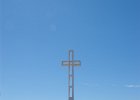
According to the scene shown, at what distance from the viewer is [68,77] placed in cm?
2553

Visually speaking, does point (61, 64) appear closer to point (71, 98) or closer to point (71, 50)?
point (71, 50)

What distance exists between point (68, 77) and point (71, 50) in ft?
8.05

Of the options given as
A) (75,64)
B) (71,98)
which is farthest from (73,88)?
(75,64)

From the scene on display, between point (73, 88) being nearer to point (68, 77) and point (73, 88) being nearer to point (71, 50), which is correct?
point (68, 77)

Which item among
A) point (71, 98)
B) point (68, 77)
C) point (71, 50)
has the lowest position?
point (71, 98)

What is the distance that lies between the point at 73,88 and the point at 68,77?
1142mm

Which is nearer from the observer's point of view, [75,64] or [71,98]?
[71,98]

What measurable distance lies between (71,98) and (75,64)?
359cm

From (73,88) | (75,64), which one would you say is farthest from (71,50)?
(73,88)

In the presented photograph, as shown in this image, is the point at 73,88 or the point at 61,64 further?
the point at 61,64

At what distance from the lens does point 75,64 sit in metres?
26.7

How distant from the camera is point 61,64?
88.6 feet

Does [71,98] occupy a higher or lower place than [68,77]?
lower

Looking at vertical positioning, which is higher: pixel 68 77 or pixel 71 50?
pixel 71 50
